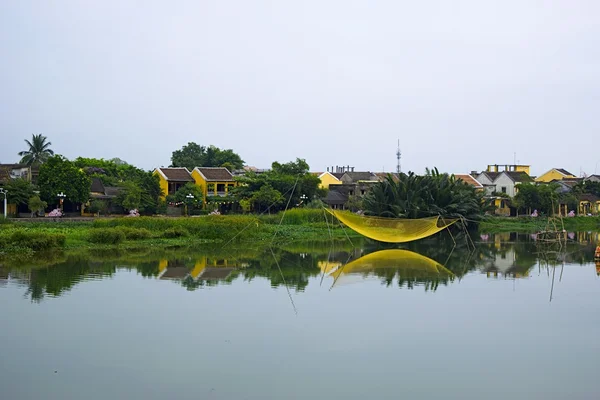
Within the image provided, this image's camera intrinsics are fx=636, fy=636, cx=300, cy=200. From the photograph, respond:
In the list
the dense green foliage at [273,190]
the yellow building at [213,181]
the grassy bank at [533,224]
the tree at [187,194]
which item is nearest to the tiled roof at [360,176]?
the dense green foliage at [273,190]

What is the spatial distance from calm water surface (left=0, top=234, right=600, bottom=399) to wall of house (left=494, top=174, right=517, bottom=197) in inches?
1127

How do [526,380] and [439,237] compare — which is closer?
[526,380]

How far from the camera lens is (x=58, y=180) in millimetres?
25469

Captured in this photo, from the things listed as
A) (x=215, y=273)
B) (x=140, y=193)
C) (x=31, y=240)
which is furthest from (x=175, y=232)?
(x=140, y=193)

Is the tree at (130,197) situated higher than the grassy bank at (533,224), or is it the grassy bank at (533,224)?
the tree at (130,197)

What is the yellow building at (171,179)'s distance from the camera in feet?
110

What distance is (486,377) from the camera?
5895 millimetres

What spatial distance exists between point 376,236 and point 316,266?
3996 mm

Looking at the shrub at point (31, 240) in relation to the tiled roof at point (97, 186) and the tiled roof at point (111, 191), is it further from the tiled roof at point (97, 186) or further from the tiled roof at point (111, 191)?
the tiled roof at point (97, 186)

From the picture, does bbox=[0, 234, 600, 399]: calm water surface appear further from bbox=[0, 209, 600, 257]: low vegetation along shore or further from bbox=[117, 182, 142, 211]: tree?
bbox=[117, 182, 142, 211]: tree

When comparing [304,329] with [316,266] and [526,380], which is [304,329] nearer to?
[526,380]

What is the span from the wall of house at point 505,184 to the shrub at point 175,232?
1091 inches

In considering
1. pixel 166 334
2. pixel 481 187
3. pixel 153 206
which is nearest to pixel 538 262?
pixel 166 334

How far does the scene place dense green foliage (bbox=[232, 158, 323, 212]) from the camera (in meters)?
29.8
